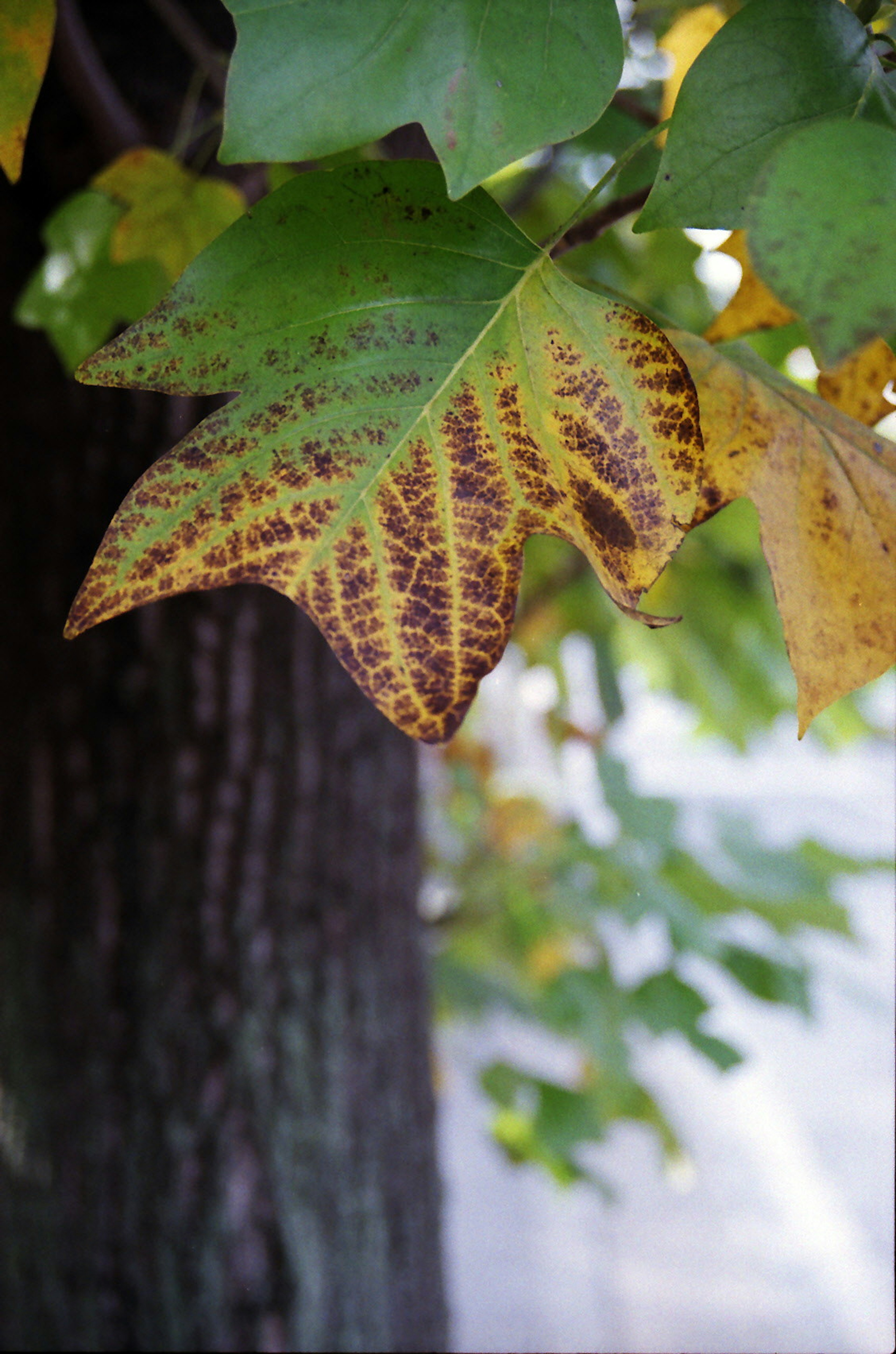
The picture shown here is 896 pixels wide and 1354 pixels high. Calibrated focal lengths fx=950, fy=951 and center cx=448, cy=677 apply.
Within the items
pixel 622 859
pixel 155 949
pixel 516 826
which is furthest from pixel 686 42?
Answer: pixel 516 826

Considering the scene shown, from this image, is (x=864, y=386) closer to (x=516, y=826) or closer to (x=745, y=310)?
Answer: (x=745, y=310)

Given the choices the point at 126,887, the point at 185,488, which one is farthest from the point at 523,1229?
the point at 185,488

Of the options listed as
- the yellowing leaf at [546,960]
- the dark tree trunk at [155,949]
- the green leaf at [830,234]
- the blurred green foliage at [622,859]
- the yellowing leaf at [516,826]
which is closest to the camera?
the green leaf at [830,234]

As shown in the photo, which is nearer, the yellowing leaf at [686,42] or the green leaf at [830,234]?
the green leaf at [830,234]

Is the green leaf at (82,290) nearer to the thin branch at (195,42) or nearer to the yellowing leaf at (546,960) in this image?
the thin branch at (195,42)

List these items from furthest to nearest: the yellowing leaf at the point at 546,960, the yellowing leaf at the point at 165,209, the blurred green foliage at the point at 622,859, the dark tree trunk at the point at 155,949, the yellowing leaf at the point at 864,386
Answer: the yellowing leaf at the point at 546,960, the blurred green foliage at the point at 622,859, the dark tree trunk at the point at 155,949, the yellowing leaf at the point at 165,209, the yellowing leaf at the point at 864,386

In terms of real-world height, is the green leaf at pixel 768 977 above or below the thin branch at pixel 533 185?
below

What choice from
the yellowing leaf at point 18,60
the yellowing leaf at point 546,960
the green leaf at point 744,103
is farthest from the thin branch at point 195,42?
the yellowing leaf at point 546,960
